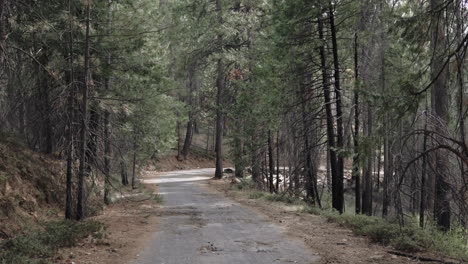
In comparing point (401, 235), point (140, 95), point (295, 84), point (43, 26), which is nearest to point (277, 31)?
point (295, 84)

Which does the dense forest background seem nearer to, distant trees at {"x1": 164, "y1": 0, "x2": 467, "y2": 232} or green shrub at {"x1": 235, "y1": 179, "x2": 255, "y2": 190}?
distant trees at {"x1": 164, "y1": 0, "x2": 467, "y2": 232}

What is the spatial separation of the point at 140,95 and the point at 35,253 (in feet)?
30.0

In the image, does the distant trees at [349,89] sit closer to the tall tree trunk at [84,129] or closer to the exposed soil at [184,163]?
the tall tree trunk at [84,129]

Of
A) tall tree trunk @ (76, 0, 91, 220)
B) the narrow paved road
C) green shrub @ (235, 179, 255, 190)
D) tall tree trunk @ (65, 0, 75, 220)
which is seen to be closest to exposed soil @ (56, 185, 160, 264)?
the narrow paved road

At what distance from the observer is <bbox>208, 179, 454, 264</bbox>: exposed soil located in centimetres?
790

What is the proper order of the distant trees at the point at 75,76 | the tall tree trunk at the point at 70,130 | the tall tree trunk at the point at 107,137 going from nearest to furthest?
the tall tree trunk at the point at 70,130, the distant trees at the point at 75,76, the tall tree trunk at the point at 107,137

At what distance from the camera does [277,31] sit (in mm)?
16109

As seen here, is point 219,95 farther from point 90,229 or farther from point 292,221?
point 90,229

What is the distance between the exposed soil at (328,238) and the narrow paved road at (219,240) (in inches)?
14.1

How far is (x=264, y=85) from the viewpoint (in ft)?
67.7

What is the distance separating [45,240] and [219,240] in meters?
3.74

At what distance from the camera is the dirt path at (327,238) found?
7902 millimetres

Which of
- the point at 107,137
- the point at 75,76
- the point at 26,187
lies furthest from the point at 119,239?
the point at 75,76

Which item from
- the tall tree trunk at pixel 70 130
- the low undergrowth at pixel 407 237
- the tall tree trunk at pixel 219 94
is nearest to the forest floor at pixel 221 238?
the low undergrowth at pixel 407 237
